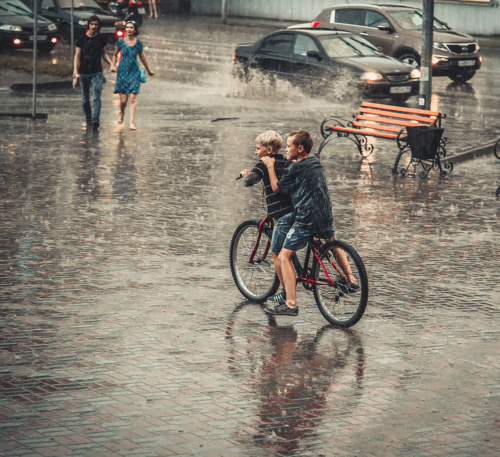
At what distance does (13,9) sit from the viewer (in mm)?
29031

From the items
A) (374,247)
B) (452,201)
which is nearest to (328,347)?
(374,247)

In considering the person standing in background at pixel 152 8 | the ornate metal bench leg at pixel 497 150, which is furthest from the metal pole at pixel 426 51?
the person standing in background at pixel 152 8

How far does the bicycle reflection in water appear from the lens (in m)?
5.04

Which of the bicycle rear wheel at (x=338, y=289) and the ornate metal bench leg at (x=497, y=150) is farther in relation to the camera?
the ornate metal bench leg at (x=497, y=150)

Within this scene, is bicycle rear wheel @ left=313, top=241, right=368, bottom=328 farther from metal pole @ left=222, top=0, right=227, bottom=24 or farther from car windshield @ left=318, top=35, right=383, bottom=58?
metal pole @ left=222, top=0, right=227, bottom=24

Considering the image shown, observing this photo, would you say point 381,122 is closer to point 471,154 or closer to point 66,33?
point 471,154

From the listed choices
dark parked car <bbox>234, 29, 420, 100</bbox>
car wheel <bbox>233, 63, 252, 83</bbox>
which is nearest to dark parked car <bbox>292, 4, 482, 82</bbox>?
dark parked car <bbox>234, 29, 420, 100</bbox>

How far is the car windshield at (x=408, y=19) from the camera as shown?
2525 centimetres

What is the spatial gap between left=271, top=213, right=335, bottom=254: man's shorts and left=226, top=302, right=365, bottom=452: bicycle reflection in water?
58 cm

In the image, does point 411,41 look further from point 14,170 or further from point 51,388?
point 51,388

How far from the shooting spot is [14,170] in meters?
12.9

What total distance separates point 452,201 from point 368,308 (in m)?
4.66

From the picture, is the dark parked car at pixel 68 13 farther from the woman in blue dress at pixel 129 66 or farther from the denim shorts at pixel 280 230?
the denim shorts at pixel 280 230

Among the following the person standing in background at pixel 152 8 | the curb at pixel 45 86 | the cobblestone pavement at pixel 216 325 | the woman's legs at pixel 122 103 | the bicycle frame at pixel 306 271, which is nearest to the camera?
the cobblestone pavement at pixel 216 325
